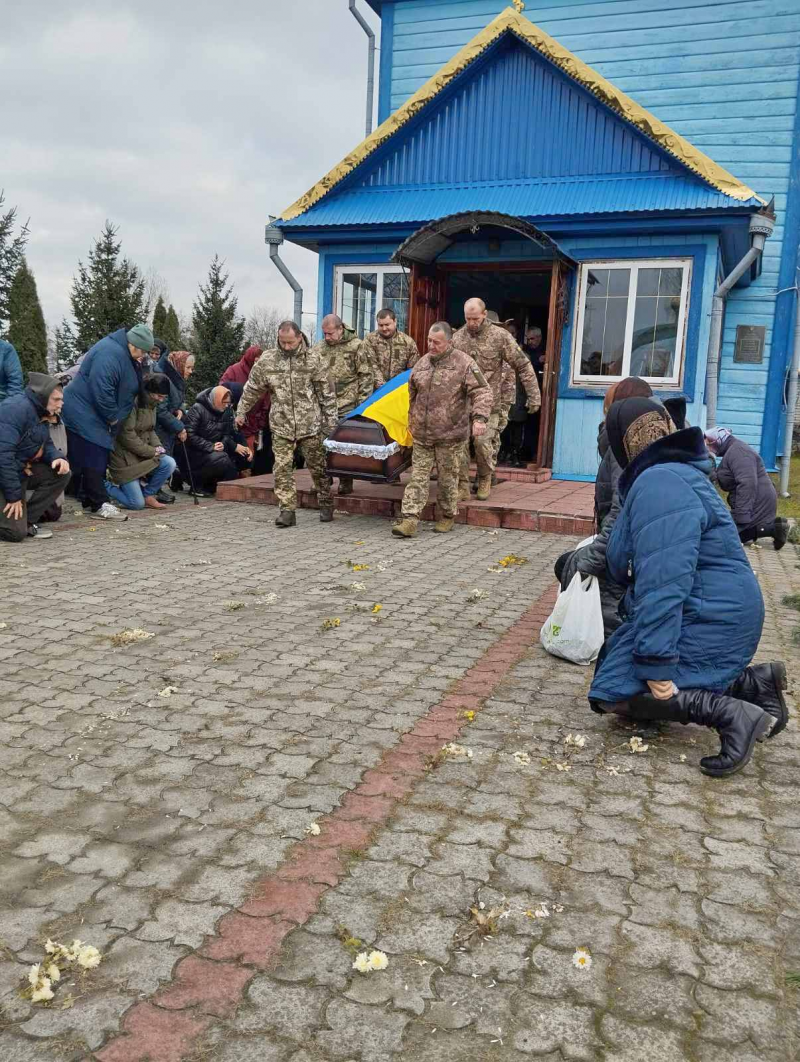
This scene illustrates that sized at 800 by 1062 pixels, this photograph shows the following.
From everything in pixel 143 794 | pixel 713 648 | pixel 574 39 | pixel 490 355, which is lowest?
pixel 143 794

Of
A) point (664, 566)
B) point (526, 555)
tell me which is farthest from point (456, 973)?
point (526, 555)

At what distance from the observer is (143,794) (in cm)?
326

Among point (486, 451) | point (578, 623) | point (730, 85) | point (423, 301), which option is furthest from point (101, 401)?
point (730, 85)

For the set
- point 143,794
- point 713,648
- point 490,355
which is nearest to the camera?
point 143,794

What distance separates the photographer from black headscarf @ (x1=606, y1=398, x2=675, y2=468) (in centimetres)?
377

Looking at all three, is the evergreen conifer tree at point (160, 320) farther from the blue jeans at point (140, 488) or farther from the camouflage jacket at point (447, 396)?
the camouflage jacket at point (447, 396)

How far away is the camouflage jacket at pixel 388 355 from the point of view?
1034 centimetres

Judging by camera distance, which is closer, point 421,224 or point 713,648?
point 713,648

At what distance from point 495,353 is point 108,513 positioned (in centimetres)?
467

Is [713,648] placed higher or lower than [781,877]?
higher

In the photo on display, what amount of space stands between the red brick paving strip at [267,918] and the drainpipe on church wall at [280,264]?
992cm

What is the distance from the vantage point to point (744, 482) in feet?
27.6

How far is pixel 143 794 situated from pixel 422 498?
5791 millimetres

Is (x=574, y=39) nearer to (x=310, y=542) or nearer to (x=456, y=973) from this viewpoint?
(x=310, y=542)
